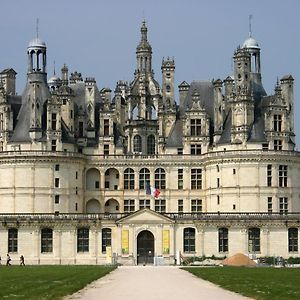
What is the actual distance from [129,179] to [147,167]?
2.17 m

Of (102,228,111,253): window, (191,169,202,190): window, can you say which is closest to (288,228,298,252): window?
(191,169,202,190): window

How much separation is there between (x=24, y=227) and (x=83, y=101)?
16.8m

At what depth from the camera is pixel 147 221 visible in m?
97.5

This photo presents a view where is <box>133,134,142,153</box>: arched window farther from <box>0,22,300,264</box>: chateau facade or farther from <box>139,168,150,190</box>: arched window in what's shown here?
<box>139,168,150,190</box>: arched window

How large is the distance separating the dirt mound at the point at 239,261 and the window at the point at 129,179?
17.8m

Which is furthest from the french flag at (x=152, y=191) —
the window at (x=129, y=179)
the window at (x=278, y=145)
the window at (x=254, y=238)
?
the window at (x=278, y=145)

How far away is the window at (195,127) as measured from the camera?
104438 mm

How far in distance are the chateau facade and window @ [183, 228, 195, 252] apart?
0.09 metres

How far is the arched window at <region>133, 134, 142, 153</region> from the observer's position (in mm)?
106750

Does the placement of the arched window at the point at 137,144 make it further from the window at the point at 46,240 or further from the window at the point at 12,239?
the window at the point at 12,239

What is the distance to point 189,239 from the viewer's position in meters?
97.5

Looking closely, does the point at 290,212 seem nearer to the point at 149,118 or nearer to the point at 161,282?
the point at 149,118

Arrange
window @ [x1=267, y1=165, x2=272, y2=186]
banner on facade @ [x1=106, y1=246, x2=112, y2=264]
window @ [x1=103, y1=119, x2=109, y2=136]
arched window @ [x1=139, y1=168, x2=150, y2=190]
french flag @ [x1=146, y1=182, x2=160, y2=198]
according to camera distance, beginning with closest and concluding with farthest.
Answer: banner on facade @ [x1=106, y1=246, x2=112, y2=264] → window @ [x1=267, y1=165, x2=272, y2=186] → french flag @ [x1=146, y1=182, x2=160, y2=198] → arched window @ [x1=139, y1=168, x2=150, y2=190] → window @ [x1=103, y1=119, x2=109, y2=136]

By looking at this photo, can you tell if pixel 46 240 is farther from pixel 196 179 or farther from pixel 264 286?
pixel 264 286
